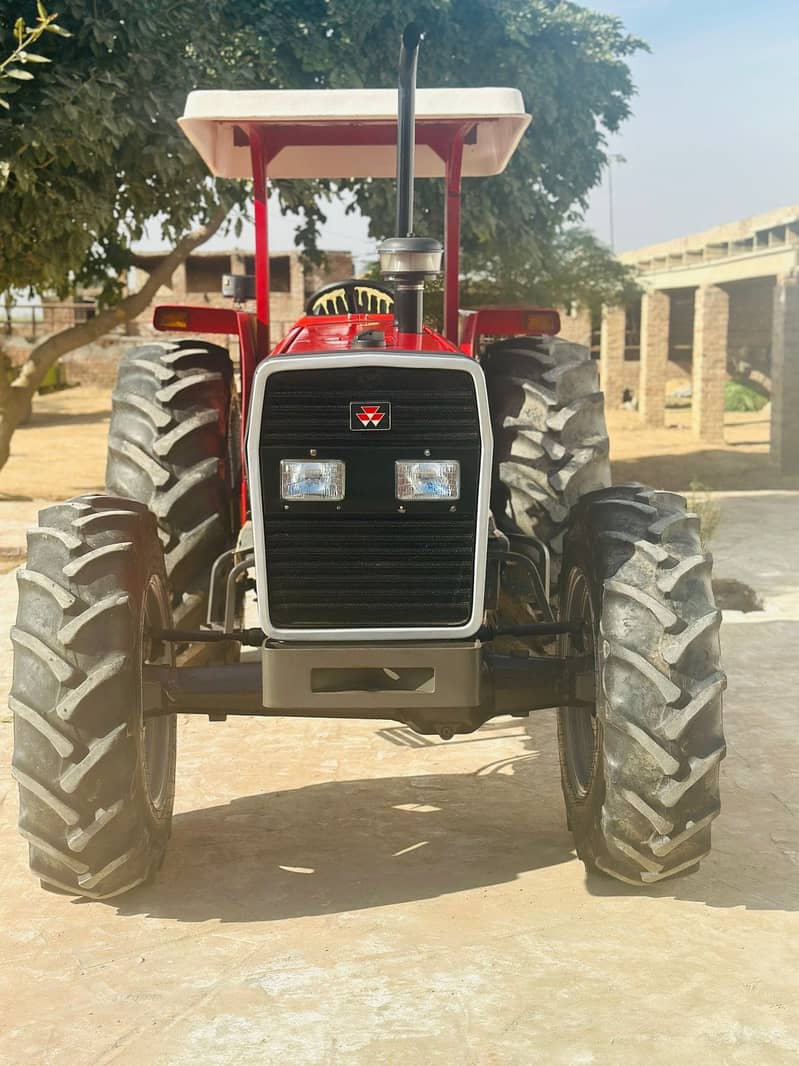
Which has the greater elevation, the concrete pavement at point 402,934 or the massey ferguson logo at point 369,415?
the massey ferguson logo at point 369,415

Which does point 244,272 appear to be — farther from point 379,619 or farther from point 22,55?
point 379,619

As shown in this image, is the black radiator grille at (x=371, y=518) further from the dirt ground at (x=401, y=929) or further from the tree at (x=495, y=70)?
the tree at (x=495, y=70)

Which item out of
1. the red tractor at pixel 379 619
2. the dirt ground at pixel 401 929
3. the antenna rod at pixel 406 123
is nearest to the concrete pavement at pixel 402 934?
the dirt ground at pixel 401 929

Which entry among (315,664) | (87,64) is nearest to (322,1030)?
(315,664)

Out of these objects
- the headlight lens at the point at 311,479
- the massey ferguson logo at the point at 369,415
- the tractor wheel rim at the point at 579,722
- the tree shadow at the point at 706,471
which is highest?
the massey ferguson logo at the point at 369,415

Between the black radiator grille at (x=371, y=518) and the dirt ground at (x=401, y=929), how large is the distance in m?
0.94

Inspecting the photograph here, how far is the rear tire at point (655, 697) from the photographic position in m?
3.86

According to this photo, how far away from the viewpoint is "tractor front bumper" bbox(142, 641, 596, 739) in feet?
12.5

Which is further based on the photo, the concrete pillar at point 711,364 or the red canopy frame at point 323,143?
the concrete pillar at point 711,364

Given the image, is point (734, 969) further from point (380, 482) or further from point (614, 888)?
point (380, 482)

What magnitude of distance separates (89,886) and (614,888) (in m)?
1.62

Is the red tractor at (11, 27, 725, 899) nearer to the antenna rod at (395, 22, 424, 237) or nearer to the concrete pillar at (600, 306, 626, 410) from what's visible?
the antenna rod at (395, 22, 424, 237)

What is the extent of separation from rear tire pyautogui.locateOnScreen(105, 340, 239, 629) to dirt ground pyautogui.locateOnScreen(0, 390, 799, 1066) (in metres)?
0.93

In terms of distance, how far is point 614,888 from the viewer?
4.28 m
